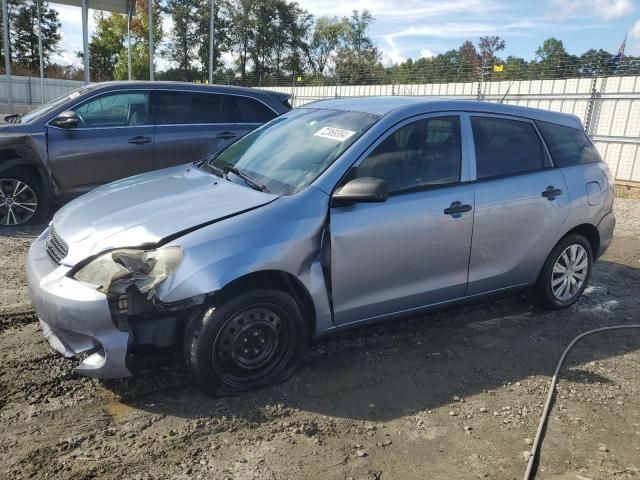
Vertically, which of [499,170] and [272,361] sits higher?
[499,170]

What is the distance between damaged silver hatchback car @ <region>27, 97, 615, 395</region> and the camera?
9.50 ft

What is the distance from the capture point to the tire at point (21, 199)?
6.51 m

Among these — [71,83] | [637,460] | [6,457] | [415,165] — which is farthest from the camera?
[71,83]

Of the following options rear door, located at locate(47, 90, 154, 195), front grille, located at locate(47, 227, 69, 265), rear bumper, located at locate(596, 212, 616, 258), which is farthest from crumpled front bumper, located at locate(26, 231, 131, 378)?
rear bumper, located at locate(596, 212, 616, 258)

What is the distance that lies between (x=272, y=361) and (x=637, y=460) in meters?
2.08

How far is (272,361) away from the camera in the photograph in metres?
3.26

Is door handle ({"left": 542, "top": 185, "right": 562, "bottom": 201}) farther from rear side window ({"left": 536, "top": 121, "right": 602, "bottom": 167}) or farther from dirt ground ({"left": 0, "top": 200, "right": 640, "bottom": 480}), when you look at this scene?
dirt ground ({"left": 0, "top": 200, "right": 640, "bottom": 480})

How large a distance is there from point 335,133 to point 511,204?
1.49m

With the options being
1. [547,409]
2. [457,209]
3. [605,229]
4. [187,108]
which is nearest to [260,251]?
[457,209]

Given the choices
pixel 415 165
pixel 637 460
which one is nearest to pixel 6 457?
pixel 415 165

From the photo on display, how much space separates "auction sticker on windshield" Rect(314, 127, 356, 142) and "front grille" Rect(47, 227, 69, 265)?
185 cm

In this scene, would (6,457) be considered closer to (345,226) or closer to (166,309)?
(166,309)

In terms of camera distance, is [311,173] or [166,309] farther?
[311,173]

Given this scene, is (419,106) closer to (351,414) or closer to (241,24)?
(351,414)
